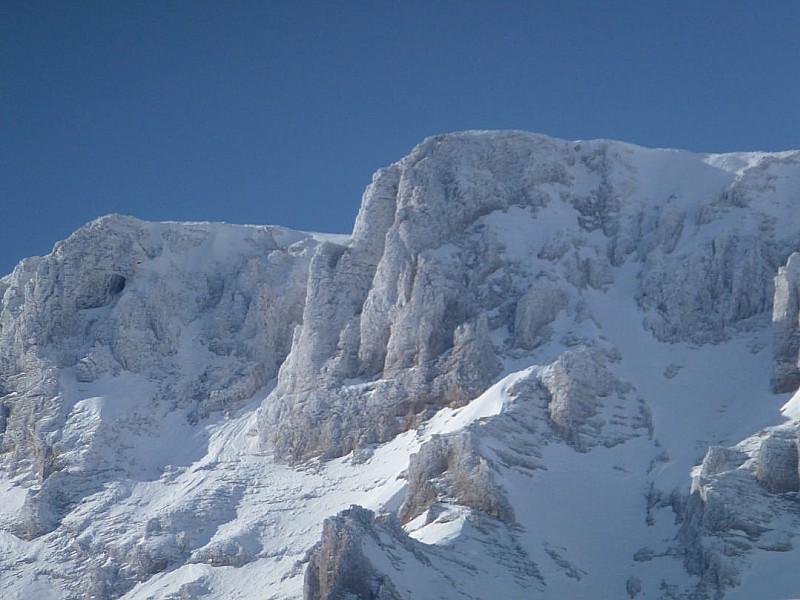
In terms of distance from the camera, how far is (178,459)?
150 m

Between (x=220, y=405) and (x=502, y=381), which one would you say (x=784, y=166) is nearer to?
(x=502, y=381)

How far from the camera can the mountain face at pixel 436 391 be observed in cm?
11425

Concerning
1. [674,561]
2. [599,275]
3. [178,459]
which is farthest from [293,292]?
[674,561]

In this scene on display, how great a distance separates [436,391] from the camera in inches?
5374

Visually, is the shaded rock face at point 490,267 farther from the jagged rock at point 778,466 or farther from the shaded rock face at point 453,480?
the jagged rock at point 778,466

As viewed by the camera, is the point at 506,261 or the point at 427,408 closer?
the point at 427,408

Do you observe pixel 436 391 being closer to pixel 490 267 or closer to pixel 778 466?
pixel 490 267

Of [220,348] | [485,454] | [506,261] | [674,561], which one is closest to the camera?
[674,561]

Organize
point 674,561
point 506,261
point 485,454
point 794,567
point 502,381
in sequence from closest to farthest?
point 794,567
point 674,561
point 485,454
point 502,381
point 506,261

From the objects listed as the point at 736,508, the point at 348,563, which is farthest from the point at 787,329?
the point at 348,563

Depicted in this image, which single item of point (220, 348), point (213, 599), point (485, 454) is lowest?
point (213, 599)

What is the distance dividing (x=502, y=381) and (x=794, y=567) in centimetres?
3364

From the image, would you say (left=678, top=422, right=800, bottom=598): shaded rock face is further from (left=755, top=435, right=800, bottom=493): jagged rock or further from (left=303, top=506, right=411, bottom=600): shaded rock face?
(left=303, top=506, right=411, bottom=600): shaded rock face

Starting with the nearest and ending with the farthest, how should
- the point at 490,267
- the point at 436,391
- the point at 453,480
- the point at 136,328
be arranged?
the point at 453,480 → the point at 436,391 → the point at 490,267 → the point at 136,328
